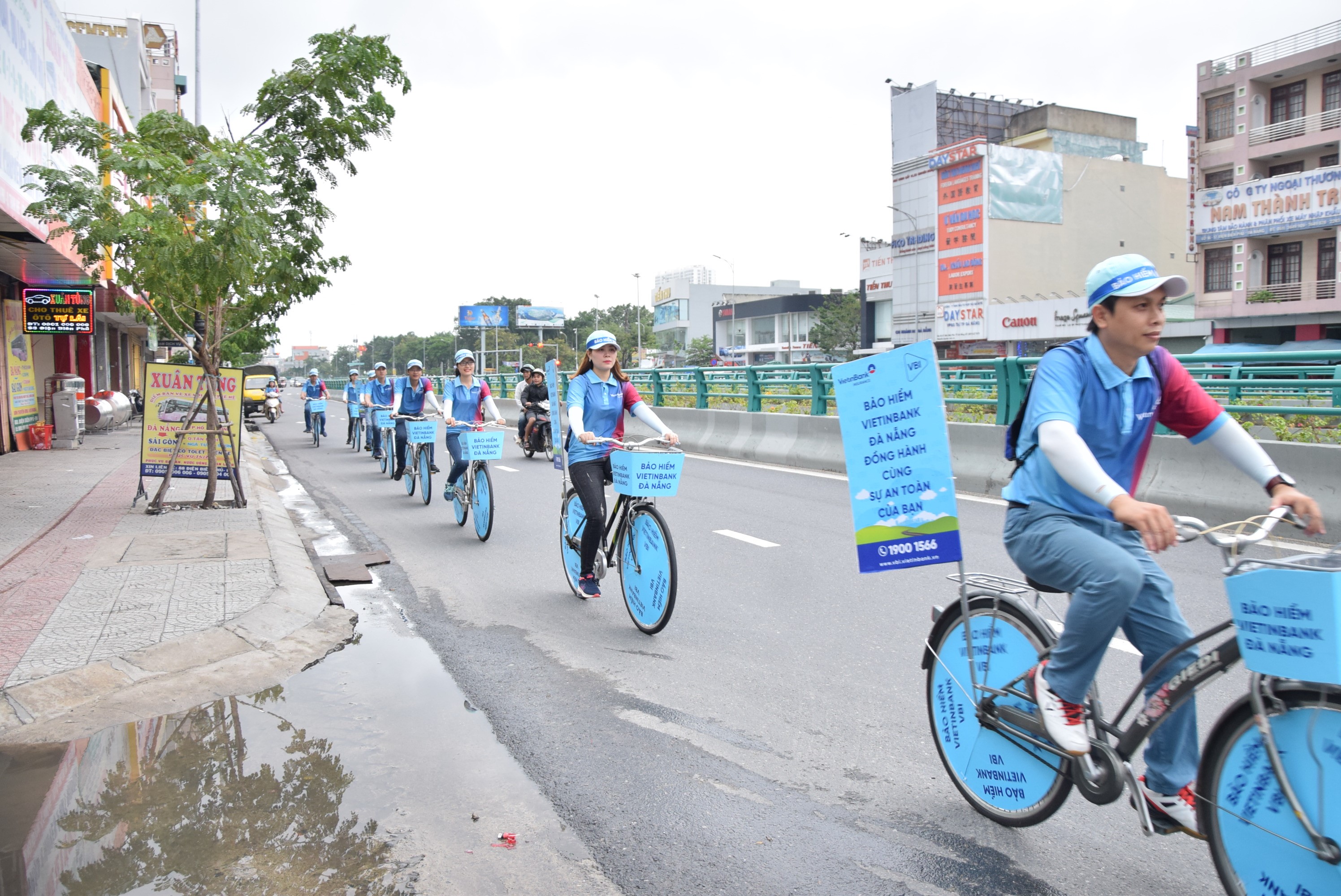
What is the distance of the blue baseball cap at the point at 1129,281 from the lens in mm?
2930

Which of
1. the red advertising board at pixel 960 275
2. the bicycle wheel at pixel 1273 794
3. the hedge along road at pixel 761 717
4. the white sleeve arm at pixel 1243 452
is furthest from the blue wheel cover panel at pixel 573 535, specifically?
the red advertising board at pixel 960 275

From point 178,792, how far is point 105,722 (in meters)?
1.08

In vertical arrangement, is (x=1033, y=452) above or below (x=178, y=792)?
above

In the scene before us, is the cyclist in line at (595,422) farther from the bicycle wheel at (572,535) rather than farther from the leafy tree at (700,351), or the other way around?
the leafy tree at (700,351)

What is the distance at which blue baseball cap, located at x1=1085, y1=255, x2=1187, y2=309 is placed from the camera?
293 cm

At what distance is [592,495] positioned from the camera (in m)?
6.72

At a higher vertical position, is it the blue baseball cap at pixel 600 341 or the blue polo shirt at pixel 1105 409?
the blue baseball cap at pixel 600 341

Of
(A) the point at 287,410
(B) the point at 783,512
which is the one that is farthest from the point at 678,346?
(B) the point at 783,512

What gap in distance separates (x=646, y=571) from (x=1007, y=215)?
61904 mm

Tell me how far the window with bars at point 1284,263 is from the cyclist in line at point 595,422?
3960 centimetres

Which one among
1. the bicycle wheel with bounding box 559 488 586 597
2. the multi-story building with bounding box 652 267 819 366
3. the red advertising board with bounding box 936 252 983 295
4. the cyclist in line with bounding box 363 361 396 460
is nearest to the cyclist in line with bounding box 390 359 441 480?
the cyclist in line with bounding box 363 361 396 460

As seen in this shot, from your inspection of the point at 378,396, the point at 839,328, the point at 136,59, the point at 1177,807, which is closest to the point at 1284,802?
the point at 1177,807

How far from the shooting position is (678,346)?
5074 inches

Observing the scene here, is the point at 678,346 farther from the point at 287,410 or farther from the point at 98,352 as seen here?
the point at 98,352
